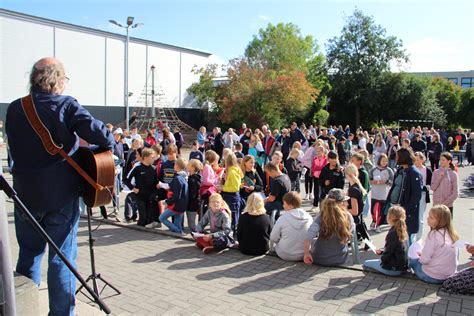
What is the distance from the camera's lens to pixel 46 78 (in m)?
3.30

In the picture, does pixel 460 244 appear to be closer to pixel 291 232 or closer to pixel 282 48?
pixel 291 232

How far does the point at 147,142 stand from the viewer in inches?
558

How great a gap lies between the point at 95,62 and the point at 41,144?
37695 millimetres

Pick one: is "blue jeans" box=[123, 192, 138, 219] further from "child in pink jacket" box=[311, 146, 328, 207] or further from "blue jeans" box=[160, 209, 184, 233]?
"child in pink jacket" box=[311, 146, 328, 207]

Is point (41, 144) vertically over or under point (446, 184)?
over

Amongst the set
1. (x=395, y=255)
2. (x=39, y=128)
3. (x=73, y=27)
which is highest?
(x=73, y=27)

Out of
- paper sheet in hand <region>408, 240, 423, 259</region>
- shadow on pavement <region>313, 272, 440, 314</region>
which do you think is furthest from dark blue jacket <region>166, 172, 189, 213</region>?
paper sheet in hand <region>408, 240, 423, 259</region>

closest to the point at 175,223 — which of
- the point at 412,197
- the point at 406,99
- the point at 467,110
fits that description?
the point at 412,197

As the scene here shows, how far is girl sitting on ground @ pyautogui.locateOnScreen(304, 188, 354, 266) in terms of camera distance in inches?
241

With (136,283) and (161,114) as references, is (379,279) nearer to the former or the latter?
(136,283)

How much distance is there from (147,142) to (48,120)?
1105 cm

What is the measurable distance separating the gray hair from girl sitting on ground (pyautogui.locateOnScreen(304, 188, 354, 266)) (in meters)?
4.08

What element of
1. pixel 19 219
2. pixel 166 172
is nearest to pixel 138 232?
pixel 166 172

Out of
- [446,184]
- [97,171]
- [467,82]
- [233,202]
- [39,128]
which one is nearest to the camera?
[39,128]
